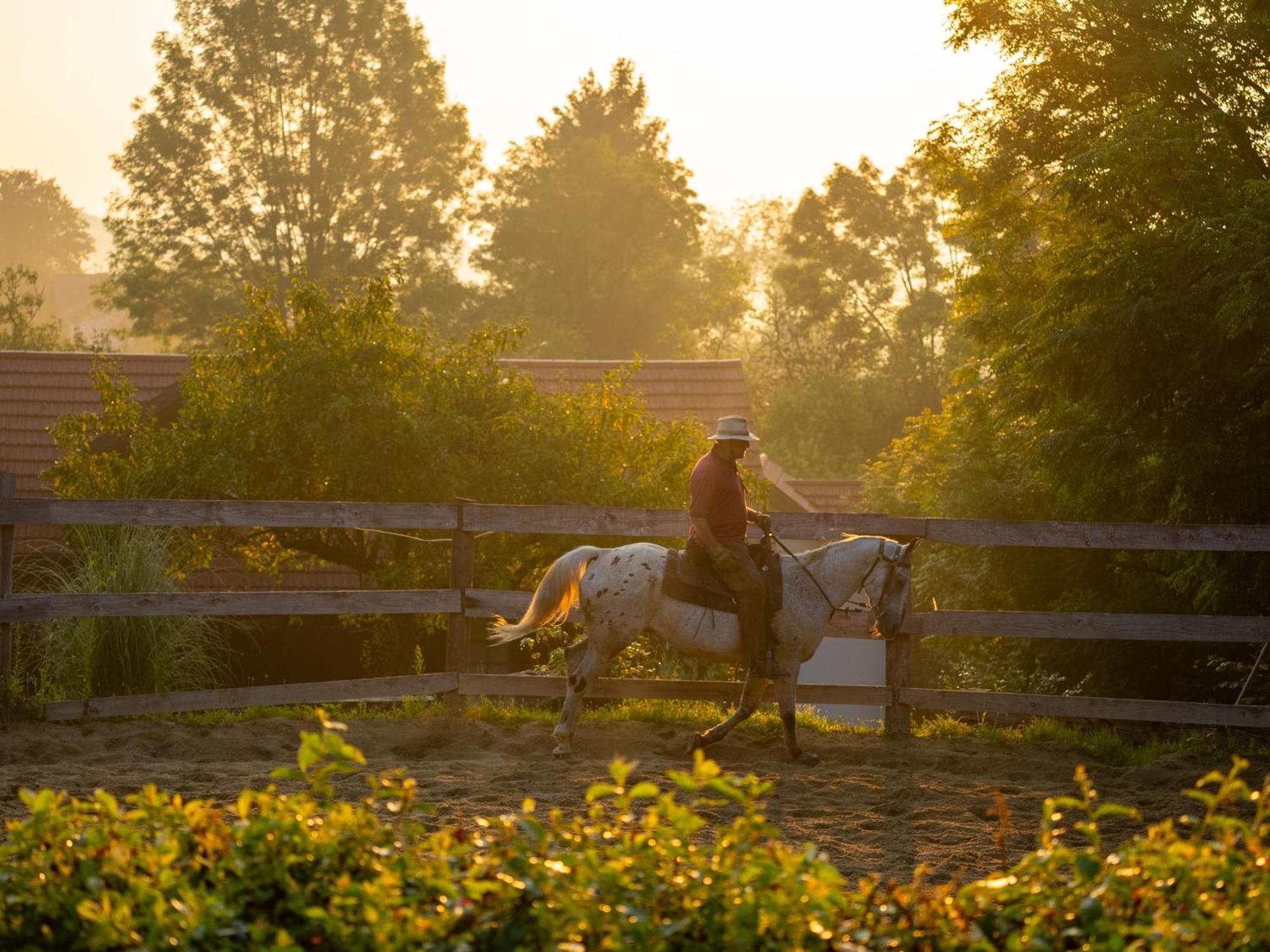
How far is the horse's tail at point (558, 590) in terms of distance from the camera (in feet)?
30.1

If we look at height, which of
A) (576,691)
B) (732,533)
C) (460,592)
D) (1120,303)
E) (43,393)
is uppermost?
(1120,303)

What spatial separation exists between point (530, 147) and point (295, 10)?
32.4 ft

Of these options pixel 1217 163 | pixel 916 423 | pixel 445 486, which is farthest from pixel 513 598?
pixel 916 423

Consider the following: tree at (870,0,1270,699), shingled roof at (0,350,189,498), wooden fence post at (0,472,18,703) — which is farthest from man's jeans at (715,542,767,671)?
shingled roof at (0,350,189,498)

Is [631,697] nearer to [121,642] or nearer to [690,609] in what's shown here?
[690,609]

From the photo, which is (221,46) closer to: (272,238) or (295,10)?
(295,10)

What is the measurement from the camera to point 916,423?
27734 millimetres

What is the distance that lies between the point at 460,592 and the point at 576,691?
1.43 meters

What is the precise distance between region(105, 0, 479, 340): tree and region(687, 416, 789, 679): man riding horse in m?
39.3

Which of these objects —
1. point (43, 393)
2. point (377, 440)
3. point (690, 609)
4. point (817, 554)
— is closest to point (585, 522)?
point (690, 609)

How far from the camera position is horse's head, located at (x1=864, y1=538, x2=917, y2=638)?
9.47 meters

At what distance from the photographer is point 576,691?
924 centimetres

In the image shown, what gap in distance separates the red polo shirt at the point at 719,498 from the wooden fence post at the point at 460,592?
6.42 ft

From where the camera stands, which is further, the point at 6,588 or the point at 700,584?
the point at 6,588
